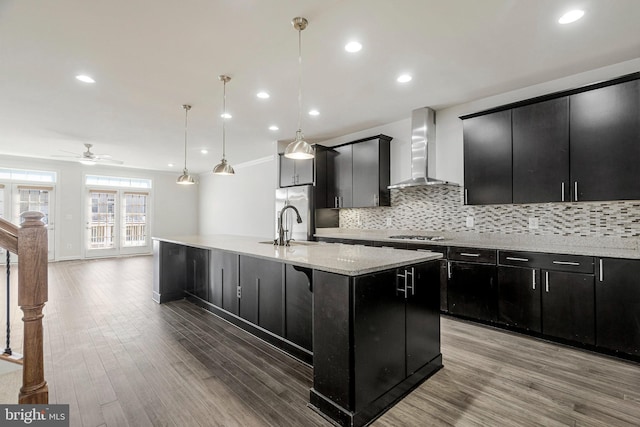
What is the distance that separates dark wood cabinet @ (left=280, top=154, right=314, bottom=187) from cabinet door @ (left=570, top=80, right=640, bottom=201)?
3.69 meters

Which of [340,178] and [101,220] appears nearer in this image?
[340,178]

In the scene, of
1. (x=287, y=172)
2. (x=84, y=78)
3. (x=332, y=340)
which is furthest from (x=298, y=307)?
(x=287, y=172)

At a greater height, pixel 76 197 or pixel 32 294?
pixel 76 197

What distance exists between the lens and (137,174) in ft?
30.6

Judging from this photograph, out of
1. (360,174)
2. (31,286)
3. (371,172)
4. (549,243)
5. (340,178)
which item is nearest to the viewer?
(31,286)

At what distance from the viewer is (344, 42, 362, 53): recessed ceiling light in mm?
2617

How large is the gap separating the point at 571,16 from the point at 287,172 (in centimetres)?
451

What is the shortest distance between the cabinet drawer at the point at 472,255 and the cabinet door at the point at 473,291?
6 cm

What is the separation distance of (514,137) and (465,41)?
4.55ft

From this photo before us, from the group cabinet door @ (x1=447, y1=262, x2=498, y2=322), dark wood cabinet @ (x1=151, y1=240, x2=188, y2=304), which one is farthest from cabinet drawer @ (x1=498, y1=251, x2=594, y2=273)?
dark wood cabinet @ (x1=151, y1=240, x2=188, y2=304)

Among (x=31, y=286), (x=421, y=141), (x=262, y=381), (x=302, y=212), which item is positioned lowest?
(x=262, y=381)

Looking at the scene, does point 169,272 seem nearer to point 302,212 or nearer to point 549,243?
point 302,212

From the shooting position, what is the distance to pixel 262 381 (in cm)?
221

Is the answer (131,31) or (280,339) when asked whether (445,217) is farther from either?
(131,31)
